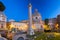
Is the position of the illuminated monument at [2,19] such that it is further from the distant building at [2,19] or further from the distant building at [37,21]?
the distant building at [37,21]

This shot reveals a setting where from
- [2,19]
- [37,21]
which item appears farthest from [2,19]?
[37,21]

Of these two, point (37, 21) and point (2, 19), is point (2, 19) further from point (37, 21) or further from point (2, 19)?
point (37, 21)

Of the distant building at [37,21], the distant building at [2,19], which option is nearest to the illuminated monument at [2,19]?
the distant building at [2,19]

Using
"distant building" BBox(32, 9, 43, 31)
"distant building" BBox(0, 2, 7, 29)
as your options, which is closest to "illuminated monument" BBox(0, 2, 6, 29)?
"distant building" BBox(0, 2, 7, 29)

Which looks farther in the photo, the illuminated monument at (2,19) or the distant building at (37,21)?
the distant building at (37,21)

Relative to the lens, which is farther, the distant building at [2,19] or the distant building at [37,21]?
the distant building at [37,21]

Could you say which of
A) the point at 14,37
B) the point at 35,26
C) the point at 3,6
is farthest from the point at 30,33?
the point at 3,6

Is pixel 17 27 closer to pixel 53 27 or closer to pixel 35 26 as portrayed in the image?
pixel 35 26

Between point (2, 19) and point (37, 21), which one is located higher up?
point (2, 19)

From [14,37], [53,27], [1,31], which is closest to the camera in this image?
[14,37]

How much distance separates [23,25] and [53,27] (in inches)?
194

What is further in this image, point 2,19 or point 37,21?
point 37,21

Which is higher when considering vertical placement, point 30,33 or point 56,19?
point 56,19

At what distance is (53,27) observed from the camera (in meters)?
29.0
